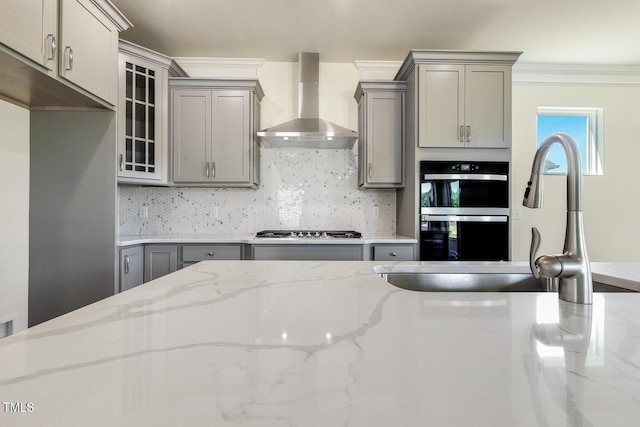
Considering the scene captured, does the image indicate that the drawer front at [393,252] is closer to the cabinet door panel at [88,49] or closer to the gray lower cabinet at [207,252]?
the gray lower cabinet at [207,252]

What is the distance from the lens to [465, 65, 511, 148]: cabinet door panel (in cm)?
282

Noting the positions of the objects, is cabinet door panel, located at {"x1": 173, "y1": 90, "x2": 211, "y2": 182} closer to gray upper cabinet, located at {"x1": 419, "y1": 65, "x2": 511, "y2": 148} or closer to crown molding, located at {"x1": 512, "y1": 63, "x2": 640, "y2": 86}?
gray upper cabinet, located at {"x1": 419, "y1": 65, "x2": 511, "y2": 148}

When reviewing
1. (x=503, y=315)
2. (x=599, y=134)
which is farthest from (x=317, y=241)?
(x=599, y=134)

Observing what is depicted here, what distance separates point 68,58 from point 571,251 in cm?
239

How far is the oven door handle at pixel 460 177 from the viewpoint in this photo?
9.12 feet

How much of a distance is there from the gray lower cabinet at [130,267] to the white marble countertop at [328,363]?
1.96 m

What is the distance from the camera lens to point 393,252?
2.84 m

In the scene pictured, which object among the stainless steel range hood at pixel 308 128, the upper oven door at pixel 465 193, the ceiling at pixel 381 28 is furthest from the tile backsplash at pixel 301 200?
the ceiling at pixel 381 28

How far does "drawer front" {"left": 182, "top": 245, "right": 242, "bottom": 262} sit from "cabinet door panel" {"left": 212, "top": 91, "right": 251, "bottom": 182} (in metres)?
0.62

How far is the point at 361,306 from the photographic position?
0.76 metres

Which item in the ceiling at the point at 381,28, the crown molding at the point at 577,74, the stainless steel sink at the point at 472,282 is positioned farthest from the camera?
the crown molding at the point at 577,74

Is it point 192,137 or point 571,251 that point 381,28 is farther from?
point 571,251

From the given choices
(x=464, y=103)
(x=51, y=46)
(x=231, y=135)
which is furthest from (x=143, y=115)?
(x=464, y=103)

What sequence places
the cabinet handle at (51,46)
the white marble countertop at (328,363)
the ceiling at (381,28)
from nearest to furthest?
the white marble countertop at (328,363) → the cabinet handle at (51,46) → the ceiling at (381,28)
